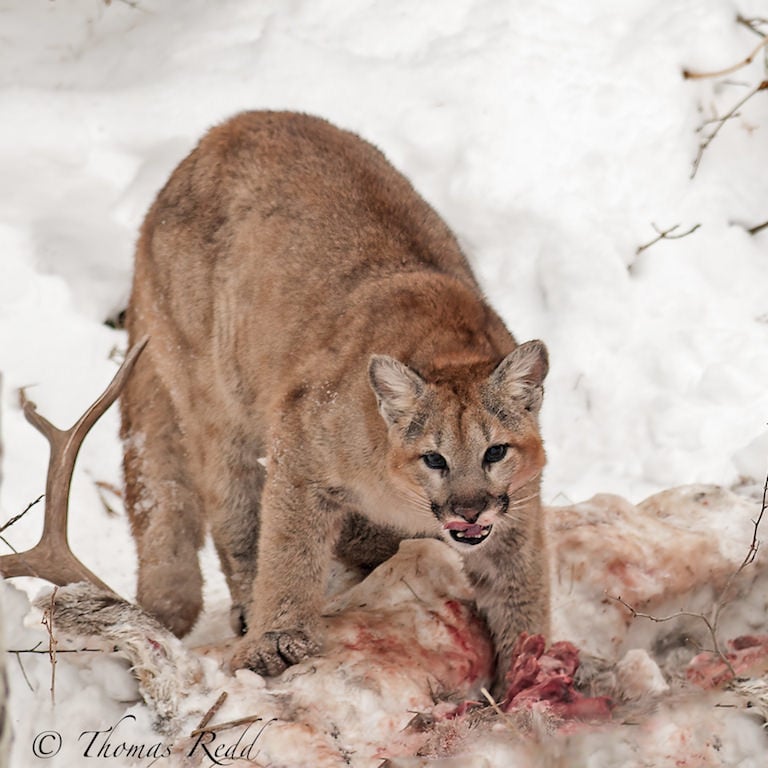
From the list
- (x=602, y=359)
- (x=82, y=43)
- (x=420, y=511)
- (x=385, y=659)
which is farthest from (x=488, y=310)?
(x=82, y=43)

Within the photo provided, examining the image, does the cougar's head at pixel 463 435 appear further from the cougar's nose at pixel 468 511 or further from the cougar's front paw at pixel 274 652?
the cougar's front paw at pixel 274 652

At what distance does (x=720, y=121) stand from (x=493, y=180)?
1.44 metres

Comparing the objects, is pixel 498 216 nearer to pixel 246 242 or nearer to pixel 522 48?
pixel 522 48

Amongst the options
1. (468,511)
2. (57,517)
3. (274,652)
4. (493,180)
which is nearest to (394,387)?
(468,511)

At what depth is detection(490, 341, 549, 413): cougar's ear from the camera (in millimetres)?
5309

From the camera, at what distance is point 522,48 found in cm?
918

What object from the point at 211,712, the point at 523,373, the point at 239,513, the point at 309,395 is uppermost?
the point at 523,373

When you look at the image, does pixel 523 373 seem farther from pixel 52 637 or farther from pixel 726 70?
pixel 726 70

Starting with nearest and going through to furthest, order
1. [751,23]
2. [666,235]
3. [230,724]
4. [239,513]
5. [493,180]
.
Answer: [230,724] → [239,513] → [666,235] → [493,180] → [751,23]

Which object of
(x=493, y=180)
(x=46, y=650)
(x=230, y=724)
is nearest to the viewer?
(x=230, y=724)

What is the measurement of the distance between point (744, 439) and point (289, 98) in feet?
12.3

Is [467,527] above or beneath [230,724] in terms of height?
above

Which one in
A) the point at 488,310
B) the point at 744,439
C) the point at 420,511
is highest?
the point at 488,310

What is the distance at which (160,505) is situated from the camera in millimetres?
6629
